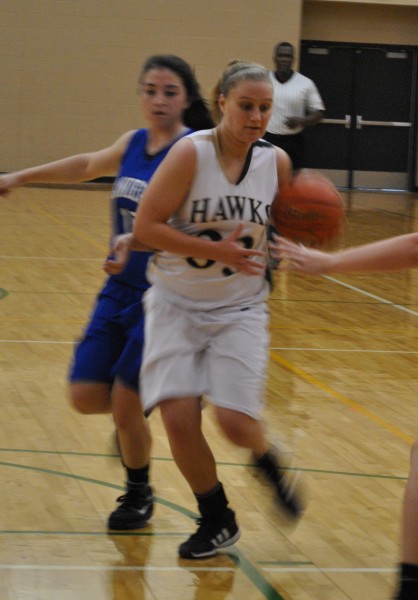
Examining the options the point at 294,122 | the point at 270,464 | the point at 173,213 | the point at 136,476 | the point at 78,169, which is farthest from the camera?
the point at 294,122

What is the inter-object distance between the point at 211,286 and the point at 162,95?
0.66 m

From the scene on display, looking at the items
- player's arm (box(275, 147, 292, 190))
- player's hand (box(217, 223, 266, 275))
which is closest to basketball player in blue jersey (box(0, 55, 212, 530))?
player's arm (box(275, 147, 292, 190))

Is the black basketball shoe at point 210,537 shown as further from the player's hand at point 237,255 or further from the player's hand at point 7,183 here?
the player's hand at point 7,183

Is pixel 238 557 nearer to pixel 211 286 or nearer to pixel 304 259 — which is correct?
pixel 211 286

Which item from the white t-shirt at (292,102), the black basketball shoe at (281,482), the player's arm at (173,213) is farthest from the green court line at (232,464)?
the white t-shirt at (292,102)

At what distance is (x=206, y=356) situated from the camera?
313 cm

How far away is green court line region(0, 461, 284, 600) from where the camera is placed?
2938 millimetres

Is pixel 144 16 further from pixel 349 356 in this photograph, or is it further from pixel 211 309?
pixel 211 309

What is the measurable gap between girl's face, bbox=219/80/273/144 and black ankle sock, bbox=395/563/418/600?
1.23 metres

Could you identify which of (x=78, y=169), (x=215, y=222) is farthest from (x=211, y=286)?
(x=78, y=169)

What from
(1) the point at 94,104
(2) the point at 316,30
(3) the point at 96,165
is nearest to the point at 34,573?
(3) the point at 96,165

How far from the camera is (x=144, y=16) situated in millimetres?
16781

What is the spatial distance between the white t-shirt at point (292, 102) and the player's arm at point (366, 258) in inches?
308

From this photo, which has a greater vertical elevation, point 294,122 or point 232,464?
point 294,122
